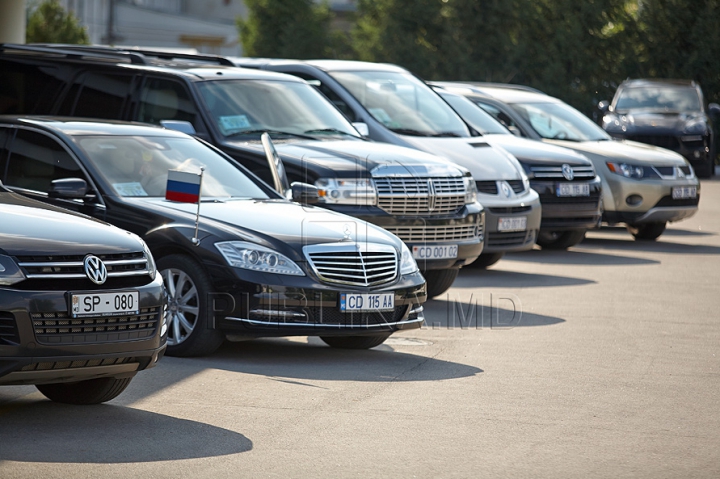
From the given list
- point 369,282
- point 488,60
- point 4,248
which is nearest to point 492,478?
point 4,248

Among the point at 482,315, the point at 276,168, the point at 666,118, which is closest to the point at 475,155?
the point at 482,315

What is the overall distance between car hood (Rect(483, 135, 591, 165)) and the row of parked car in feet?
0.12

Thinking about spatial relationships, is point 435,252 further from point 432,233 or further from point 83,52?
point 83,52

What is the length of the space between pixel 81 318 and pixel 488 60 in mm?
34099

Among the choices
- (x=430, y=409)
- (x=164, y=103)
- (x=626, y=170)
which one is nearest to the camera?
(x=430, y=409)

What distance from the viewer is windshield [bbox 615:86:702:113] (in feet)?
90.8

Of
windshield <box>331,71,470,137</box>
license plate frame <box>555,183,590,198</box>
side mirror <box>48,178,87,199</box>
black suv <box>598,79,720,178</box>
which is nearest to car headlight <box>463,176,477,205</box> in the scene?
windshield <box>331,71,470,137</box>

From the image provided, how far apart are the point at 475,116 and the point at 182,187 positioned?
8125mm

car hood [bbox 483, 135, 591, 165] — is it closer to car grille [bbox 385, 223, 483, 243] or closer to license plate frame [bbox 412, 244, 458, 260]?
car grille [bbox 385, 223, 483, 243]

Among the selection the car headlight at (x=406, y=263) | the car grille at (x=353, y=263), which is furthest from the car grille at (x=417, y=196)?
the car grille at (x=353, y=263)

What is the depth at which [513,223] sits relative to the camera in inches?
523

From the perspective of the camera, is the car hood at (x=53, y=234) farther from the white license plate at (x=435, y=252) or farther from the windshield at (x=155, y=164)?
the white license plate at (x=435, y=252)

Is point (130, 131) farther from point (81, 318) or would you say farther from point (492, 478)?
point (492, 478)

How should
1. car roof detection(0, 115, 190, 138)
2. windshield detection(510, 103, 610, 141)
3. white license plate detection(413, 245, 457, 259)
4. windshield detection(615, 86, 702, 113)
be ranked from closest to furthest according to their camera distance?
car roof detection(0, 115, 190, 138) → white license plate detection(413, 245, 457, 259) → windshield detection(510, 103, 610, 141) → windshield detection(615, 86, 702, 113)
